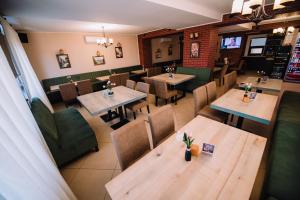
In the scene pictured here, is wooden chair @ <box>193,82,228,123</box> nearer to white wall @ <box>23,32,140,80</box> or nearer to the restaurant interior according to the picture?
the restaurant interior

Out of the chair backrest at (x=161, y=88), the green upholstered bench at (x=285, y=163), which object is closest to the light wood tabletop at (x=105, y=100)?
the chair backrest at (x=161, y=88)

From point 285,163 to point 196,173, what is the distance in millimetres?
1097

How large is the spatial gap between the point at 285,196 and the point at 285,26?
7.92 meters

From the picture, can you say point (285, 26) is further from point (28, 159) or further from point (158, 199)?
point (28, 159)

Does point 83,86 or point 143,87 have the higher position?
point 143,87

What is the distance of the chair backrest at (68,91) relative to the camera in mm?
4155

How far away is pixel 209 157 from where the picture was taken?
3.85ft

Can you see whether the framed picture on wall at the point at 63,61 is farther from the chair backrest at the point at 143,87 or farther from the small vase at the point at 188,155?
the small vase at the point at 188,155

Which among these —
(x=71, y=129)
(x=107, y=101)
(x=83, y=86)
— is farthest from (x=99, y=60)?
(x=71, y=129)

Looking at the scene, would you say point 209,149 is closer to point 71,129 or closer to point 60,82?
point 71,129

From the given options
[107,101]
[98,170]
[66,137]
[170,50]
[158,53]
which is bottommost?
[98,170]

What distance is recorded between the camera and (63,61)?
520cm

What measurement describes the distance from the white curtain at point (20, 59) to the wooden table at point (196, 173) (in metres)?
3.38

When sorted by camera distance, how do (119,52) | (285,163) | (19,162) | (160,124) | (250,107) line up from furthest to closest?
(119,52) < (250,107) < (160,124) < (285,163) < (19,162)
